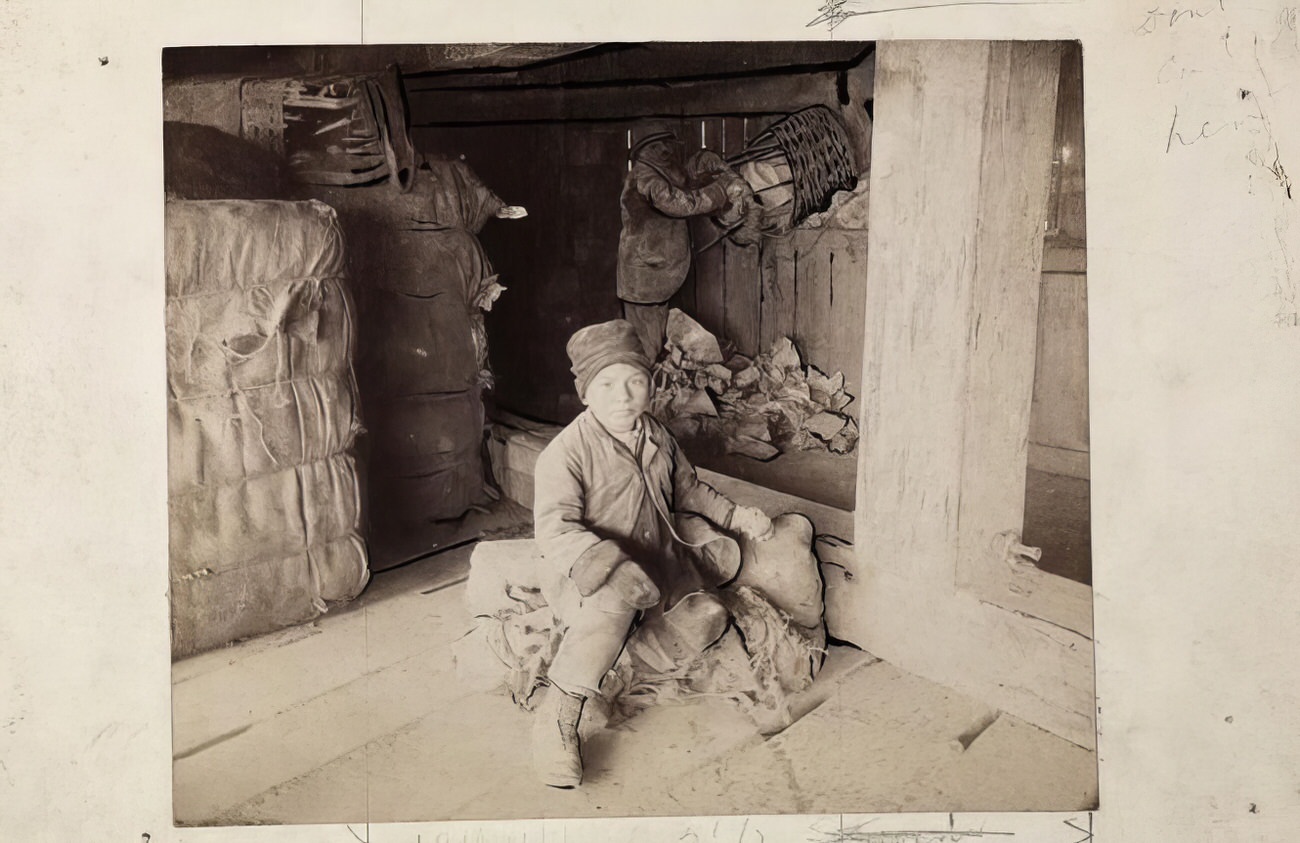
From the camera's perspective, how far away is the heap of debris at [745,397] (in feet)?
6.82

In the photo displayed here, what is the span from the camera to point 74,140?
1978mm

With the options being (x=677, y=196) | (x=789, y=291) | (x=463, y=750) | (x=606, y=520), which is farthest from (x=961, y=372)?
(x=463, y=750)

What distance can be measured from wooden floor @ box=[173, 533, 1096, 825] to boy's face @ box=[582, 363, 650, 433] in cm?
51

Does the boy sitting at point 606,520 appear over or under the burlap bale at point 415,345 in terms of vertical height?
under

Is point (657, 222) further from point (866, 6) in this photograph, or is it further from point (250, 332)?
point (250, 332)

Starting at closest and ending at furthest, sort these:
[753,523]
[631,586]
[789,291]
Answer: [631,586]
[753,523]
[789,291]

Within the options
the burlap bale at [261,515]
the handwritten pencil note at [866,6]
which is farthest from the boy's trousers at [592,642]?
the handwritten pencil note at [866,6]

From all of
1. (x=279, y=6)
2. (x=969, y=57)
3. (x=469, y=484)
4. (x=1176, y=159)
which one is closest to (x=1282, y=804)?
(x=1176, y=159)

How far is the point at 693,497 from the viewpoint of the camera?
2.02 metres

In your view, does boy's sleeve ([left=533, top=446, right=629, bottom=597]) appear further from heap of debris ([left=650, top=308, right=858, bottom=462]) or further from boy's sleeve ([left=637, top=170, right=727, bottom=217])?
boy's sleeve ([left=637, top=170, right=727, bottom=217])

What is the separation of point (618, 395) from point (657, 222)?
1.30 ft

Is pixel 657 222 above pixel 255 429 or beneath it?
above

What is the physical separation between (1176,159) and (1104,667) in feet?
3.68

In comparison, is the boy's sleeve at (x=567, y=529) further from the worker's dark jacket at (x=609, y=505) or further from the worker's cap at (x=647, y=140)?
the worker's cap at (x=647, y=140)
